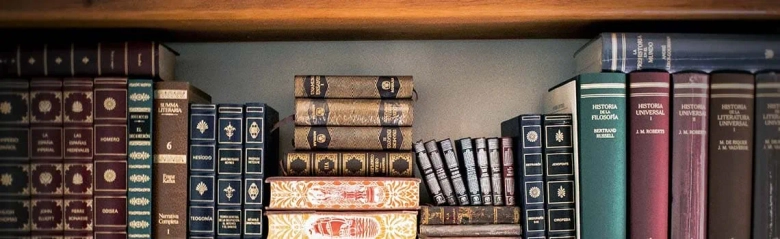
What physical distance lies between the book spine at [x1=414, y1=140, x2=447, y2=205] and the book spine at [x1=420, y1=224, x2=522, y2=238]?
0.05 meters

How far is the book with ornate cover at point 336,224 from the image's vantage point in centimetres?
89

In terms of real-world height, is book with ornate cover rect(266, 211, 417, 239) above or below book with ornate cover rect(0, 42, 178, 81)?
below

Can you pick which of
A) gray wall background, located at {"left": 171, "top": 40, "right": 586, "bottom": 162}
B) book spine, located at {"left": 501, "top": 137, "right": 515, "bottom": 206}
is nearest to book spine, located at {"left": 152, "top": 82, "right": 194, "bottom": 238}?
gray wall background, located at {"left": 171, "top": 40, "right": 586, "bottom": 162}

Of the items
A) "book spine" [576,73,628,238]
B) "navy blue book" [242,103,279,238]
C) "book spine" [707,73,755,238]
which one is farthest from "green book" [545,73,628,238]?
"navy blue book" [242,103,279,238]

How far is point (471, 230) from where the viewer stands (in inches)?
35.9

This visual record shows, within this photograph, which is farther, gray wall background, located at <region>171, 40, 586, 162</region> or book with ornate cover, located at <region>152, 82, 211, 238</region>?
gray wall background, located at <region>171, 40, 586, 162</region>

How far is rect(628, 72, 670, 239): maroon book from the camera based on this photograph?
86 cm

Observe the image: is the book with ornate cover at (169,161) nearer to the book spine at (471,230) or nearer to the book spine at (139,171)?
the book spine at (139,171)

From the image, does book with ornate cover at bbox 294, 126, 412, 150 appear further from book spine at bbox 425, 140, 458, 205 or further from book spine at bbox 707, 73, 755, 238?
book spine at bbox 707, 73, 755, 238

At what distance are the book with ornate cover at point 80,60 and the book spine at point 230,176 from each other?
5.1 inches

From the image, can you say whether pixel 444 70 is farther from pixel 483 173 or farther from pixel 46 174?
pixel 46 174

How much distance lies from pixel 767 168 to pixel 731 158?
0.05 m

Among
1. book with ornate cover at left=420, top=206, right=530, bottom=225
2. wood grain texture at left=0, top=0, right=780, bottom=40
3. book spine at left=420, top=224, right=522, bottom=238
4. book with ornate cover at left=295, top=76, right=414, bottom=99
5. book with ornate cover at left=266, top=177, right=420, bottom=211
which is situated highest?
wood grain texture at left=0, top=0, right=780, bottom=40

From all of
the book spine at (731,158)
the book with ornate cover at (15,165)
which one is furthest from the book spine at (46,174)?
the book spine at (731,158)
